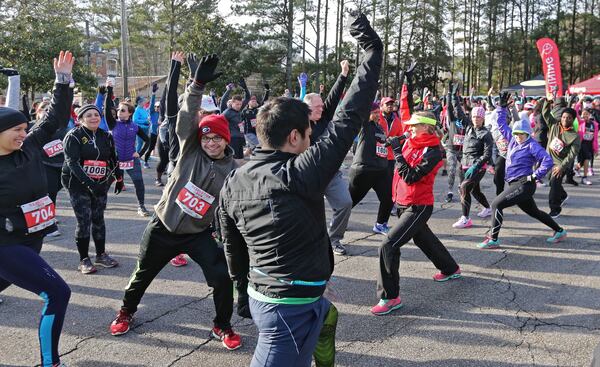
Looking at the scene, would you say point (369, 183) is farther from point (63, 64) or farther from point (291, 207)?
point (291, 207)

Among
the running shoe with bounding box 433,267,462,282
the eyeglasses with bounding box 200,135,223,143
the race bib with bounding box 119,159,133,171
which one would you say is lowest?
the running shoe with bounding box 433,267,462,282

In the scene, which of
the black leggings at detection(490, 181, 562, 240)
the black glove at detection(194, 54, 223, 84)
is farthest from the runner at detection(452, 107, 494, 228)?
the black glove at detection(194, 54, 223, 84)

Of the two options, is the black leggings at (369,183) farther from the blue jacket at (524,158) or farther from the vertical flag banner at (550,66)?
the vertical flag banner at (550,66)

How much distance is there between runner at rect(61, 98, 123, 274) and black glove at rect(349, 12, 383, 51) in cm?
386

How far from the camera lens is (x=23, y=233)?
3.18 m

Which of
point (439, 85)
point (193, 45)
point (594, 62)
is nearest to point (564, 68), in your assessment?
point (594, 62)

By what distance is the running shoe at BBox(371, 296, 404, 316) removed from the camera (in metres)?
4.33

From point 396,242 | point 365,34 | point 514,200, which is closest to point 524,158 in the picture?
point 514,200

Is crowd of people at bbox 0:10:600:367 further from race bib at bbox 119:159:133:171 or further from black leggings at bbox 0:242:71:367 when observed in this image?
race bib at bbox 119:159:133:171

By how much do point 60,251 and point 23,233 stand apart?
3.40 m

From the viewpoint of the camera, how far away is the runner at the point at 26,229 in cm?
309

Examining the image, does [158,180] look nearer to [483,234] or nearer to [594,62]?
[483,234]

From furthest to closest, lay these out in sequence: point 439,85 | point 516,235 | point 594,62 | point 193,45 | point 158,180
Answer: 1. point 439,85
2. point 594,62
3. point 193,45
4. point 158,180
5. point 516,235

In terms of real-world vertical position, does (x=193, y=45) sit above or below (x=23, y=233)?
above
